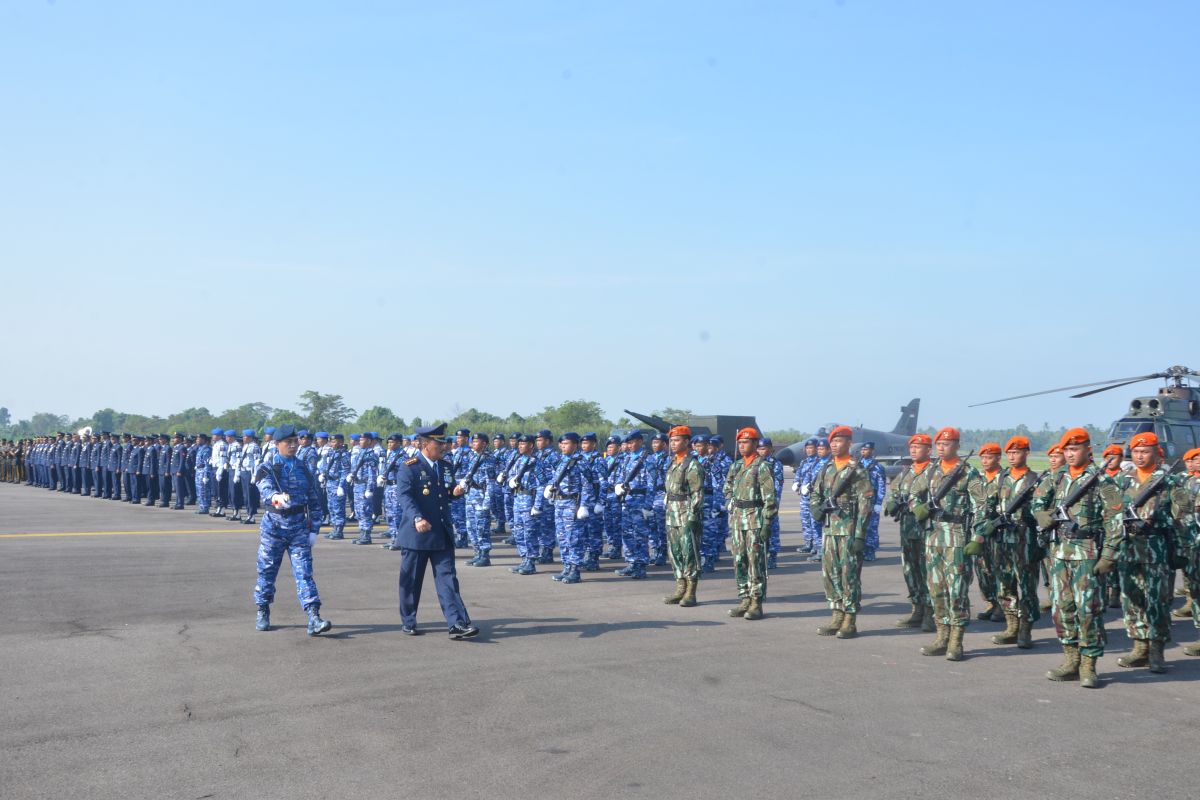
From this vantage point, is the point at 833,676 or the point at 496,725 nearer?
the point at 496,725

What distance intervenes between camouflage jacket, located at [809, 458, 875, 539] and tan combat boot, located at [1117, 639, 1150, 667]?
8.21 ft

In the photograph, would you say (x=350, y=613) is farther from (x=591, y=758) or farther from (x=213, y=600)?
(x=591, y=758)

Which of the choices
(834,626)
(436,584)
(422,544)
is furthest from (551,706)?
(834,626)

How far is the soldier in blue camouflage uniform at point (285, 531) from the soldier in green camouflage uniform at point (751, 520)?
4.57 metres

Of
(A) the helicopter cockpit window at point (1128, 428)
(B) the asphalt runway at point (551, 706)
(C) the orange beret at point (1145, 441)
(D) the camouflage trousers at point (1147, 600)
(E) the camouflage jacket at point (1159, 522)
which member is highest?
(A) the helicopter cockpit window at point (1128, 428)

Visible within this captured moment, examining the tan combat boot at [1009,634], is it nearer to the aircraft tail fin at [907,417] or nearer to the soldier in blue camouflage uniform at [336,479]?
the soldier in blue camouflage uniform at [336,479]

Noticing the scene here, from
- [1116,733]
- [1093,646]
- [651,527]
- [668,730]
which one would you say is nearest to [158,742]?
[668,730]

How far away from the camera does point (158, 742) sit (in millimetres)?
5938

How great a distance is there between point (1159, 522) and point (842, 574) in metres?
2.85

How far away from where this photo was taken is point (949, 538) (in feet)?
28.5

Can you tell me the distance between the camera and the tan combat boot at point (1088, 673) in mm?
7535

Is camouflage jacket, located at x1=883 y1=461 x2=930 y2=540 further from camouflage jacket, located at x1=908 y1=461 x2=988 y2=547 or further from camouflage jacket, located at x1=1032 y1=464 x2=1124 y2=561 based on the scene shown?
camouflage jacket, located at x1=1032 y1=464 x2=1124 y2=561

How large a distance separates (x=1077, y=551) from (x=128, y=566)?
12.5 meters

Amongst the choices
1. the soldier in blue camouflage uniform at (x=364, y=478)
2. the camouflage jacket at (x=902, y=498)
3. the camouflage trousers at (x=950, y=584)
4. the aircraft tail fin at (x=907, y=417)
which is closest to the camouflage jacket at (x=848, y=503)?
the camouflage jacket at (x=902, y=498)
